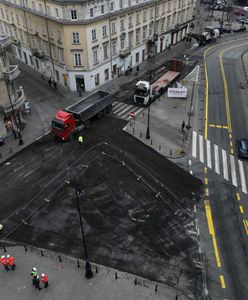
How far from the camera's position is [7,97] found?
46.9 meters

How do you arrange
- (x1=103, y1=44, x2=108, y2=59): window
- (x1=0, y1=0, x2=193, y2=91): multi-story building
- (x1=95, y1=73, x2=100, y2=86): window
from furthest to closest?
(x1=95, y1=73, x2=100, y2=86): window, (x1=103, y1=44, x2=108, y2=59): window, (x1=0, y1=0, x2=193, y2=91): multi-story building

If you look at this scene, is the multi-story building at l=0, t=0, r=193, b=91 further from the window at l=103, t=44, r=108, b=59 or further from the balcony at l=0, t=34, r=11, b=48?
the balcony at l=0, t=34, r=11, b=48

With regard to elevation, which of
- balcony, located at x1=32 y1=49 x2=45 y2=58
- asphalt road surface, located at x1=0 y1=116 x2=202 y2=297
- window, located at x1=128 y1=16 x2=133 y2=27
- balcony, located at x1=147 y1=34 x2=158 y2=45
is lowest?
asphalt road surface, located at x1=0 y1=116 x2=202 y2=297

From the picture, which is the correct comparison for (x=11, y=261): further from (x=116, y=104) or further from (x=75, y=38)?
(x=75, y=38)

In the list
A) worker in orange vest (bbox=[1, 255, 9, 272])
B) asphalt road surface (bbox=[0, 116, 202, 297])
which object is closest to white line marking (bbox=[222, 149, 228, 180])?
asphalt road surface (bbox=[0, 116, 202, 297])

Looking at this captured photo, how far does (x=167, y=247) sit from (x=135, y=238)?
325cm

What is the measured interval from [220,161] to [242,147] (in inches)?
141

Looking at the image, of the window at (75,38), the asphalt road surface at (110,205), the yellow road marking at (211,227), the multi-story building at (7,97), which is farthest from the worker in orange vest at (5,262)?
the window at (75,38)

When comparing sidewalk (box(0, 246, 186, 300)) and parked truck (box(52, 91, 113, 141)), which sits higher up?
parked truck (box(52, 91, 113, 141))

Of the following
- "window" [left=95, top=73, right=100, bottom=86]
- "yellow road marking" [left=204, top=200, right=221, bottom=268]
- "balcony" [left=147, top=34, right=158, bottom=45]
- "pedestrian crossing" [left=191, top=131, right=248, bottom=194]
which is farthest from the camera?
"balcony" [left=147, top=34, right=158, bottom=45]

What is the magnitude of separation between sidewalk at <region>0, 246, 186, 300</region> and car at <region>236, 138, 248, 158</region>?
2231 centimetres

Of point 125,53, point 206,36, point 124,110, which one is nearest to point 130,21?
point 125,53

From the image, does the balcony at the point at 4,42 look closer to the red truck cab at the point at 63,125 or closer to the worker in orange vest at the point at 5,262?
the red truck cab at the point at 63,125

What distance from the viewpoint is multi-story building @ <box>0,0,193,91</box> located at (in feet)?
179
